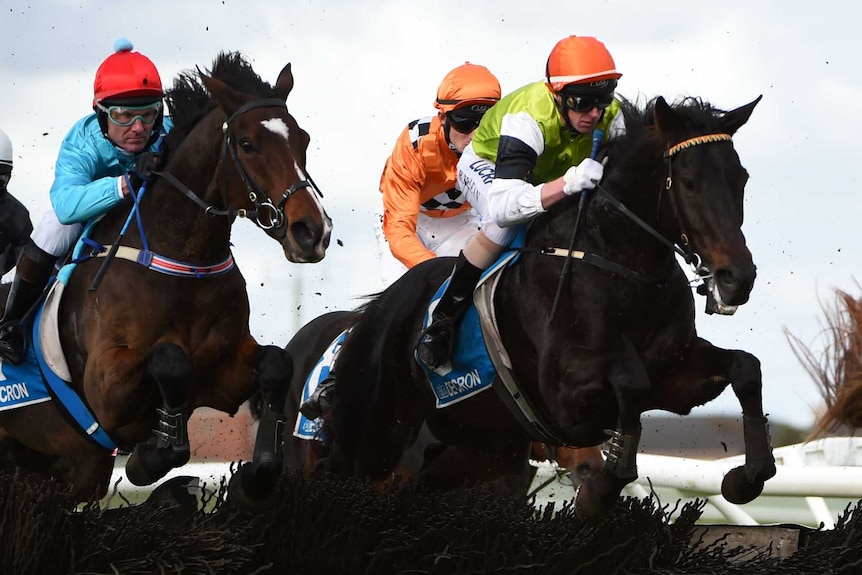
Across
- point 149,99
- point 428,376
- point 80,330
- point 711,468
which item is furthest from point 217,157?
point 711,468

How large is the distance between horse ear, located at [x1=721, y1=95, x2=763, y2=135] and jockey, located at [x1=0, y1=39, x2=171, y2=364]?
7.06 feet

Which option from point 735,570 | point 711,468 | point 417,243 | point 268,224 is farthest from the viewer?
point 711,468

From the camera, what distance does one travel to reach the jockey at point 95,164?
5.09m

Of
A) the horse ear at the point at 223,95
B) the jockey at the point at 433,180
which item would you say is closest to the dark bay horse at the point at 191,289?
the horse ear at the point at 223,95

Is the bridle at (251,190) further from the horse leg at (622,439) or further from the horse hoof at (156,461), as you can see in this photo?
the horse leg at (622,439)

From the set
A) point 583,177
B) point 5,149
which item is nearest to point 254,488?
point 583,177

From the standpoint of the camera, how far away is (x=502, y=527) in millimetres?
4770

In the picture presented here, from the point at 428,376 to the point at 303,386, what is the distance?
4.05 feet

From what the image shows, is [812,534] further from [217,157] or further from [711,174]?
[217,157]

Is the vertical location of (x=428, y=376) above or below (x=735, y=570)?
above

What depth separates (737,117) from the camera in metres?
4.85

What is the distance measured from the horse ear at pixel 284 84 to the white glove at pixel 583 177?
1.09 m

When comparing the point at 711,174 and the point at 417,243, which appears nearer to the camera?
the point at 711,174

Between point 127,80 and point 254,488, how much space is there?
1641mm
